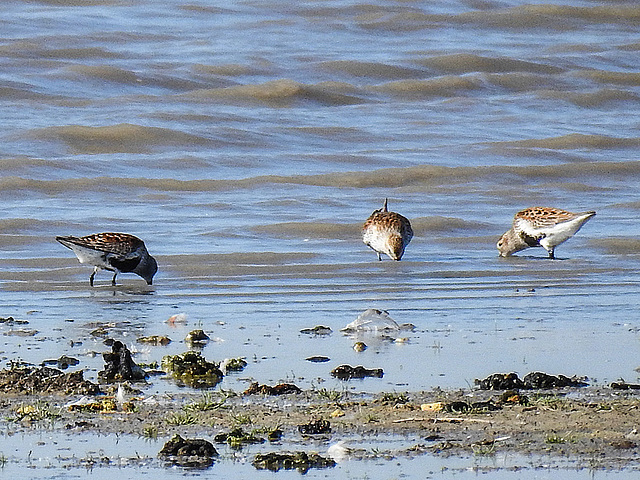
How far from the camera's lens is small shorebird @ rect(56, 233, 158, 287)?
33.1 feet

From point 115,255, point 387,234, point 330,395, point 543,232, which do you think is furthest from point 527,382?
point 543,232

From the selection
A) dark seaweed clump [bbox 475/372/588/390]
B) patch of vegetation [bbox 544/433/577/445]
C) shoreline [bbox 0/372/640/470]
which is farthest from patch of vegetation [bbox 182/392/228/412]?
patch of vegetation [bbox 544/433/577/445]

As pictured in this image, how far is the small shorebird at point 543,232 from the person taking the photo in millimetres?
11617

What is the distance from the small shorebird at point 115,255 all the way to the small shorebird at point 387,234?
6.64 feet

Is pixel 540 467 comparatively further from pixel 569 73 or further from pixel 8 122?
pixel 569 73

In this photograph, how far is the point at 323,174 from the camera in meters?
16.2

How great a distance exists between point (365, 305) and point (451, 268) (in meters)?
2.23

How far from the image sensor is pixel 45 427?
16.8 feet

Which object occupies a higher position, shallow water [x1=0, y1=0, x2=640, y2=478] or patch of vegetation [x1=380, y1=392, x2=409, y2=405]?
shallow water [x1=0, y1=0, x2=640, y2=478]

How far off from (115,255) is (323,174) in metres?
6.29

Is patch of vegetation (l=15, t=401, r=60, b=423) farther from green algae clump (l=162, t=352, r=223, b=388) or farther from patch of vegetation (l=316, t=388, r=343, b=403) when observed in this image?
patch of vegetation (l=316, t=388, r=343, b=403)

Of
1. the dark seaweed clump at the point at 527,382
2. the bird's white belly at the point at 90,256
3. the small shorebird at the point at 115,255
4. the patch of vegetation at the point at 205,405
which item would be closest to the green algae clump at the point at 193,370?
the patch of vegetation at the point at 205,405

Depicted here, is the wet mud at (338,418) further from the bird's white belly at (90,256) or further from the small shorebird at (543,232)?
the small shorebird at (543,232)

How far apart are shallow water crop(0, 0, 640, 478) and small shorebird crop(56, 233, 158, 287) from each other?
0.20m
